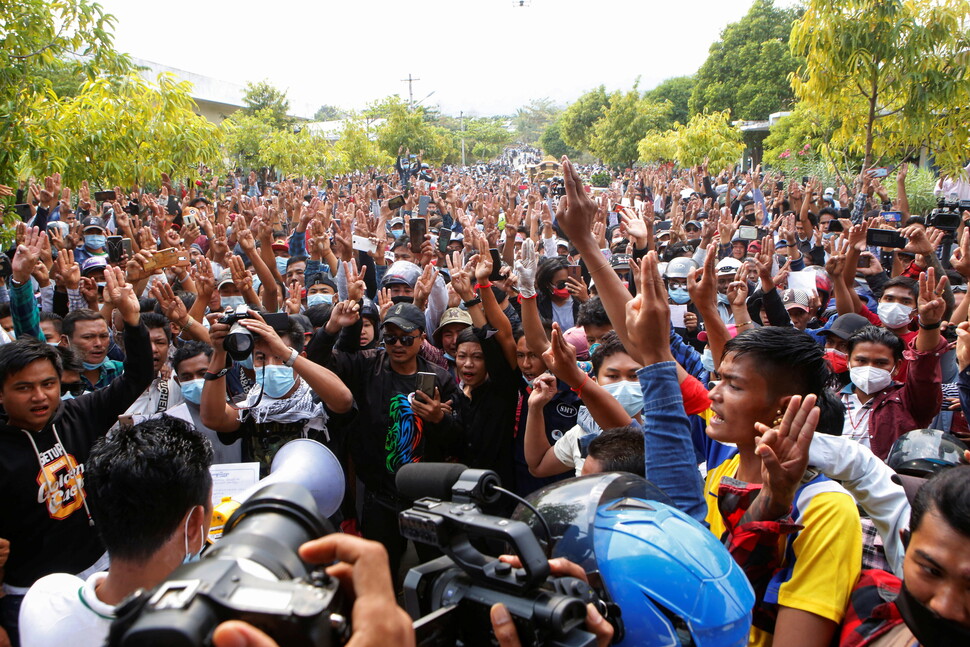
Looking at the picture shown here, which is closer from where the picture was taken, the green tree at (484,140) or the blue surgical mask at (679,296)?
the blue surgical mask at (679,296)

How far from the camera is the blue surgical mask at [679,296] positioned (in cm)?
581

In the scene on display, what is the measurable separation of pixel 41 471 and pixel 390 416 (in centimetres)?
163

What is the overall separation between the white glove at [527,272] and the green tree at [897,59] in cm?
724

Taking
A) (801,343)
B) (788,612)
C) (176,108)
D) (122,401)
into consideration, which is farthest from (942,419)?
(176,108)

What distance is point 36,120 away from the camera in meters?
6.99

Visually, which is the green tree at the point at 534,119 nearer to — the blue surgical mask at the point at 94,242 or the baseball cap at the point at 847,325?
the blue surgical mask at the point at 94,242

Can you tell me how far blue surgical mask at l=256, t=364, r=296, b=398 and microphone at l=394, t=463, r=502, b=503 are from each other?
2.38 meters

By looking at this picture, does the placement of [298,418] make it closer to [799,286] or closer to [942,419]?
[942,419]

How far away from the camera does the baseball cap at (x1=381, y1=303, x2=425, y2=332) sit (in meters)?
3.95

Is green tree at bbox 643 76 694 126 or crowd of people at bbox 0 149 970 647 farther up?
green tree at bbox 643 76 694 126

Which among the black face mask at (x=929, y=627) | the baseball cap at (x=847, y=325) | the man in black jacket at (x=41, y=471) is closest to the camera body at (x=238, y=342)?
the man in black jacket at (x=41, y=471)

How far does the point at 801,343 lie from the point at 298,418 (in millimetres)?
2454

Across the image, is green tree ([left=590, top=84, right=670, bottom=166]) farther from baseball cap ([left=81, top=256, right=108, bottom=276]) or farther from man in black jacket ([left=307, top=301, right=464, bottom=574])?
man in black jacket ([left=307, top=301, right=464, bottom=574])

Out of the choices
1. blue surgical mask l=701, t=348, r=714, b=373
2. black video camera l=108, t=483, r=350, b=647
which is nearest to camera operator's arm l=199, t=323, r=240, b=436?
black video camera l=108, t=483, r=350, b=647
